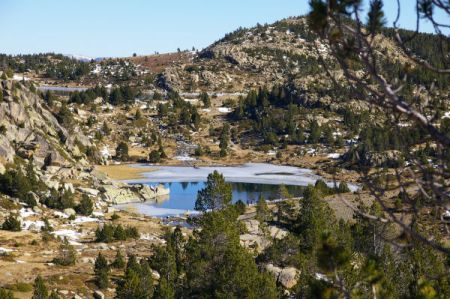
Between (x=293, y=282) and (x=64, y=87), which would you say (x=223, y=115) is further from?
(x=293, y=282)

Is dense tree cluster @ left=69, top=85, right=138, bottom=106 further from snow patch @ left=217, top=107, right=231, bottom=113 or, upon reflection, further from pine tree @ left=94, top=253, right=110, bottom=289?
pine tree @ left=94, top=253, right=110, bottom=289

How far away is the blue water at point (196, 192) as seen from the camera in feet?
255

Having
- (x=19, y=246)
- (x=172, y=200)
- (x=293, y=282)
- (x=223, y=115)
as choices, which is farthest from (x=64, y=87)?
(x=293, y=282)

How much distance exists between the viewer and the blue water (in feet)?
255

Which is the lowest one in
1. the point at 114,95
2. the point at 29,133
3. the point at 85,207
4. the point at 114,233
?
the point at 114,233

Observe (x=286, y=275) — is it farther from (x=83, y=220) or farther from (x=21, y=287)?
(x=83, y=220)

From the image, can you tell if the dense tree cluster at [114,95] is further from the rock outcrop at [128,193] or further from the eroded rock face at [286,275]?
the eroded rock face at [286,275]

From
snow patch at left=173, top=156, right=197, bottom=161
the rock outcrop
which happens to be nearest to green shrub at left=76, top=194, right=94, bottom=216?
the rock outcrop

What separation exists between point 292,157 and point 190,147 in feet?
89.3

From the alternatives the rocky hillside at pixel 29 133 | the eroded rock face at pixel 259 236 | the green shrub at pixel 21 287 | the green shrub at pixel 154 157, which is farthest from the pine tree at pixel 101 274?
the green shrub at pixel 154 157

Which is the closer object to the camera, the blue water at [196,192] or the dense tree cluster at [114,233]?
the dense tree cluster at [114,233]

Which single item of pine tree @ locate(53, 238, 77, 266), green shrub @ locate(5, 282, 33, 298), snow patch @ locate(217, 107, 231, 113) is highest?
snow patch @ locate(217, 107, 231, 113)

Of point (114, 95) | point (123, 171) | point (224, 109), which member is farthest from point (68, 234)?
point (224, 109)

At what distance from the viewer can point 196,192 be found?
8850 centimetres
